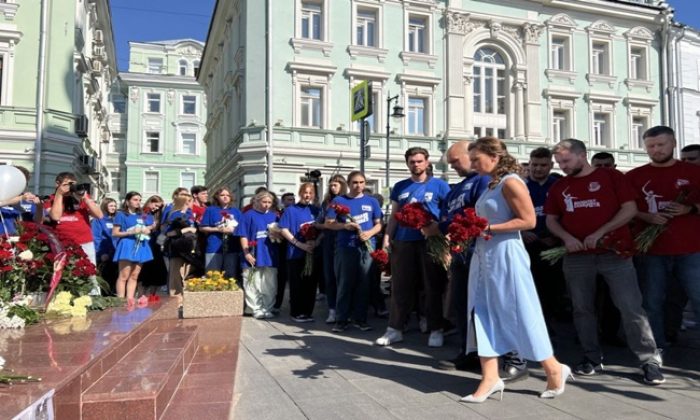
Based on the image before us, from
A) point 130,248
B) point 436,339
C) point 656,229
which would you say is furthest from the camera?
point 130,248

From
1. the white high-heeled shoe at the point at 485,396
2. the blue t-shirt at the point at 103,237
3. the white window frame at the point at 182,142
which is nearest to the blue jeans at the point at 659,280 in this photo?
the white high-heeled shoe at the point at 485,396

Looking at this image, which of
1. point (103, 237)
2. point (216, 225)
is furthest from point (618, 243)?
point (103, 237)

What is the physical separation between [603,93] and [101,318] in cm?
2570

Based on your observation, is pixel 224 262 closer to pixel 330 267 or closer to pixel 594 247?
pixel 330 267

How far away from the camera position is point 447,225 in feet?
14.8

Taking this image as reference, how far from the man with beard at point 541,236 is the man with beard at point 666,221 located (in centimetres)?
102

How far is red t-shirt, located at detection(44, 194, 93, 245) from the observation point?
21.2ft

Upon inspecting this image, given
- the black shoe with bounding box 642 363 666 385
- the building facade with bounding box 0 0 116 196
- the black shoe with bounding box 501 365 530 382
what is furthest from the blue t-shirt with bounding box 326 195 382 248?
the building facade with bounding box 0 0 116 196

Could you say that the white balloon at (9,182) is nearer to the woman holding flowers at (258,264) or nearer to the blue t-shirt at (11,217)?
the blue t-shirt at (11,217)

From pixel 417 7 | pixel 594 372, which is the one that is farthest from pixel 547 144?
pixel 594 372

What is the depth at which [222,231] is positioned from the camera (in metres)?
7.72

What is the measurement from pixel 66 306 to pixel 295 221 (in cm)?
306

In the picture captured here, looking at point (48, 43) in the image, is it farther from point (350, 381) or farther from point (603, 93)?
point (603, 93)

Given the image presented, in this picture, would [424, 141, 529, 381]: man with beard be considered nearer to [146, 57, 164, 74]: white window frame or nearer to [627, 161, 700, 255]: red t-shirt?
[627, 161, 700, 255]: red t-shirt
